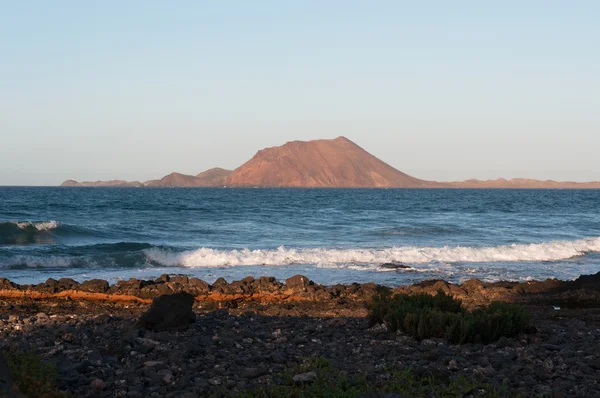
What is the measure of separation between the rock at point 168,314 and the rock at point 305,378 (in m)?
3.26

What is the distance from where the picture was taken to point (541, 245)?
30.2 meters

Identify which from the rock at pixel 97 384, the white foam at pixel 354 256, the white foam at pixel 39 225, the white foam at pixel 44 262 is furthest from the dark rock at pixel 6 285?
the white foam at pixel 39 225

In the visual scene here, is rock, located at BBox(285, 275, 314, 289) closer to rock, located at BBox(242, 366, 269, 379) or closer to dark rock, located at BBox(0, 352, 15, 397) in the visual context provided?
rock, located at BBox(242, 366, 269, 379)

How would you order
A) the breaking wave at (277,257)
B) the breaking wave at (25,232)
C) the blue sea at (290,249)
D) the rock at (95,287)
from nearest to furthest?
the rock at (95,287), the blue sea at (290,249), the breaking wave at (277,257), the breaking wave at (25,232)

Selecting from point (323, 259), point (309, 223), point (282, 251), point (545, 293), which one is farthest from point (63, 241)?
point (545, 293)

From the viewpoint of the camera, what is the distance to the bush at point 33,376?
207 inches

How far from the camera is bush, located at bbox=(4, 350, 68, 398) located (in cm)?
525

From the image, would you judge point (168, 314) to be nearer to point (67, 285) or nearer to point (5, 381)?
point (5, 381)

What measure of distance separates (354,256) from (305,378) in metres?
19.3

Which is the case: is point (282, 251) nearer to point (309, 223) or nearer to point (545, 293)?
point (545, 293)

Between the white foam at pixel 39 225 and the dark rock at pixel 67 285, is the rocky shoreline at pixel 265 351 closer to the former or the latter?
the dark rock at pixel 67 285

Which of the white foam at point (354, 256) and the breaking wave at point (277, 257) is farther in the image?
the white foam at point (354, 256)

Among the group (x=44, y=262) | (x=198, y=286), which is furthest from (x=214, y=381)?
(x=44, y=262)

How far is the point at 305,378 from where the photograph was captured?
6531mm
